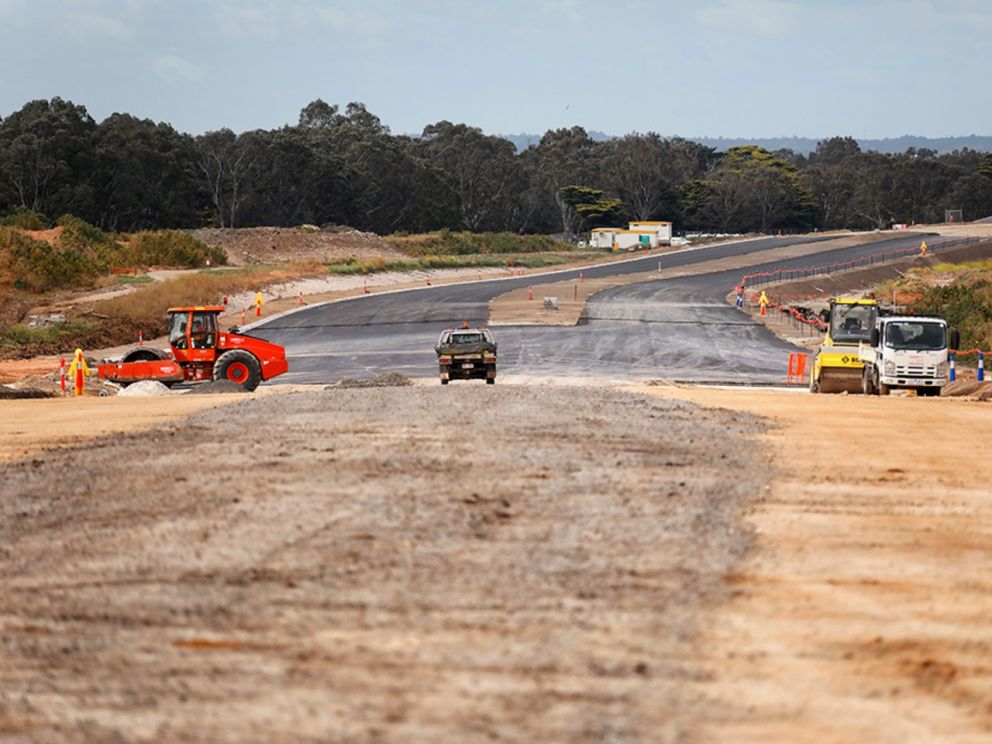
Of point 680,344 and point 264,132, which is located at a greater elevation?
point 264,132

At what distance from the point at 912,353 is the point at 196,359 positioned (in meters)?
19.6

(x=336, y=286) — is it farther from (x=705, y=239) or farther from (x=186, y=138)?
(x=705, y=239)

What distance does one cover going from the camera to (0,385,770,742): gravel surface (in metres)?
8.55

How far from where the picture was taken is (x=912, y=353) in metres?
32.1

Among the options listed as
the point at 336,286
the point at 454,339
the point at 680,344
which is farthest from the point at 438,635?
the point at 336,286

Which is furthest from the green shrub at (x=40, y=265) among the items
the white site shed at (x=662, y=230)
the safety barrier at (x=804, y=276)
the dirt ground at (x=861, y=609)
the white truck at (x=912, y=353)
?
the white site shed at (x=662, y=230)

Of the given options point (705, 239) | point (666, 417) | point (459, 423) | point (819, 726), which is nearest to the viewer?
point (819, 726)

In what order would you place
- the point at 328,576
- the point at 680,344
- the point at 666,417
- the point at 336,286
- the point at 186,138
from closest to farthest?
1. the point at 328,576
2. the point at 666,417
3. the point at 680,344
4. the point at 336,286
5. the point at 186,138

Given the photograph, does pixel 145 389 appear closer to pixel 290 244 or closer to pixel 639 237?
pixel 290 244

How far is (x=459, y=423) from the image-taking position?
19531 millimetres

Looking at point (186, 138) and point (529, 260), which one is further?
point (186, 138)

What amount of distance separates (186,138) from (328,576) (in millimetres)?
127845

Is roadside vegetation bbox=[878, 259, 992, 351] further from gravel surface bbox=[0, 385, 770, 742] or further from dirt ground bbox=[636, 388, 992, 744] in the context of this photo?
gravel surface bbox=[0, 385, 770, 742]

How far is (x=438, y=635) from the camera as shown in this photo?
988cm
